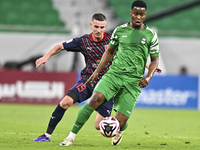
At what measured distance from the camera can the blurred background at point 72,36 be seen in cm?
1666

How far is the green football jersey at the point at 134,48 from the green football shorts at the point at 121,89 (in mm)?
103

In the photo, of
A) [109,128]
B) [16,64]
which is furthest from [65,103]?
[16,64]

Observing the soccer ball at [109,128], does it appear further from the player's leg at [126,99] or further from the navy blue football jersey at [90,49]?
the navy blue football jersey at [90,49]

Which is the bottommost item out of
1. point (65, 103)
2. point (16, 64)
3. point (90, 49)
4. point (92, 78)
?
point (16, 64)

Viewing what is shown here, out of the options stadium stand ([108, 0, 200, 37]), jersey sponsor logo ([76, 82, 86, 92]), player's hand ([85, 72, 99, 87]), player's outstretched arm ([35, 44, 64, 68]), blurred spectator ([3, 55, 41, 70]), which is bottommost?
blurred spectator ([3, 55, 41, 70])

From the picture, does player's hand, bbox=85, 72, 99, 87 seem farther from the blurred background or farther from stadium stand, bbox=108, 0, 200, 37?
stadium stand, bbox=108, 0, 200, 37

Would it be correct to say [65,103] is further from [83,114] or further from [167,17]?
[167,17]

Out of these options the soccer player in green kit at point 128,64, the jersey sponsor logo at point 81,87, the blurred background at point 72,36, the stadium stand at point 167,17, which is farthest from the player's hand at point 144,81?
the stadium stand at point 167,17

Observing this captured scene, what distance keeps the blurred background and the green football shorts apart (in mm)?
10460

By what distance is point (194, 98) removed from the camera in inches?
660

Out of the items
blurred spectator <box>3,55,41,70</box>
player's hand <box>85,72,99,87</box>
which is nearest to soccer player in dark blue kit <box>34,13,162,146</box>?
player's hand <box>85,72,99,87</box>

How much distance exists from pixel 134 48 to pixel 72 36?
11.9 meters

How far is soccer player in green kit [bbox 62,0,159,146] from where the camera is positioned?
5715mm

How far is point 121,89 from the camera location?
5.91 m
